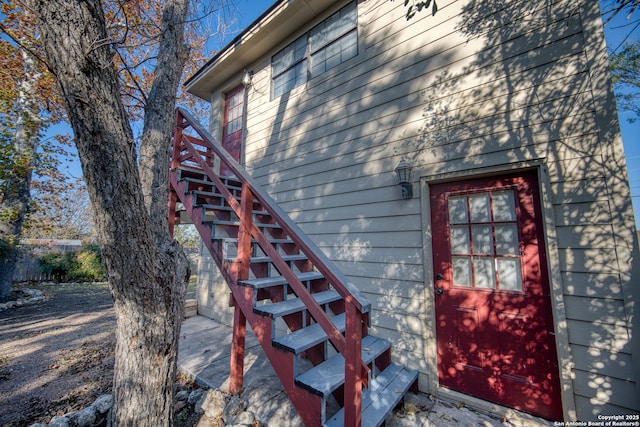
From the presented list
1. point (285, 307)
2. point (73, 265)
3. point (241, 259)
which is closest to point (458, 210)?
point (285, 307)

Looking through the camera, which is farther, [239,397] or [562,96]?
[239,397]

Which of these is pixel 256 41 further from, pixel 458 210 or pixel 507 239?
pixel 507 239

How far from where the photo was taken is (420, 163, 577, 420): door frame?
6.16 feet

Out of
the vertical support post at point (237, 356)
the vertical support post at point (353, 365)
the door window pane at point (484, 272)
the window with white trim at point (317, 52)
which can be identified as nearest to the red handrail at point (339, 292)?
the vertical support post at point (353, 365)

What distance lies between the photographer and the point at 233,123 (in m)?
5.34

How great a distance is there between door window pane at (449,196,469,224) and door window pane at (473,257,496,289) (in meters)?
0.39

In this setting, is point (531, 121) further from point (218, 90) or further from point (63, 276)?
point (63, 276)

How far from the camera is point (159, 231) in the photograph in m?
2.12

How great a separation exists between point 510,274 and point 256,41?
5.00m

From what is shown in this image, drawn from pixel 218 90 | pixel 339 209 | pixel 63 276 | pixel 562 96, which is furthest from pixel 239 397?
pixel 63 276

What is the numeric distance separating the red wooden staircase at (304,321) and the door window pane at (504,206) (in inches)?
60.6

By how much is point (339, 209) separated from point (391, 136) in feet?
3.47

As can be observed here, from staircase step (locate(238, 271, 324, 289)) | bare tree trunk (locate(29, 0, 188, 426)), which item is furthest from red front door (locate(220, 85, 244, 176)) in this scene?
bare tree trunk (locate(29, 0, 188, 426))

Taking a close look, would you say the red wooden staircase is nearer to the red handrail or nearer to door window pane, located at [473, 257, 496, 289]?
the red handrail
